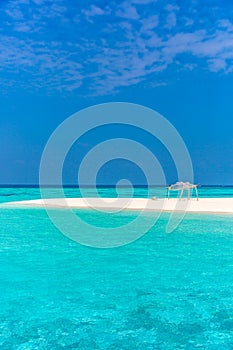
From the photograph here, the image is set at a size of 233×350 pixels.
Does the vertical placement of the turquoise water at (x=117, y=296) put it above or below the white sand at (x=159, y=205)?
Answer: below

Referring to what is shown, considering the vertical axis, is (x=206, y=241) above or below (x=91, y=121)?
below

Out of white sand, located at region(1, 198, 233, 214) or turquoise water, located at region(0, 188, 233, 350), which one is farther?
white sand, located at region(1, 198, 233, 214)

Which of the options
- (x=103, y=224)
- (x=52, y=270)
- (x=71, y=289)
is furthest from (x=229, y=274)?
(x=103, y=224)

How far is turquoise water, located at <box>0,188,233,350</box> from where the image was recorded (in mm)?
5023

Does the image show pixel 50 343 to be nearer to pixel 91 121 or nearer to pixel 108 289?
pixel 108 289

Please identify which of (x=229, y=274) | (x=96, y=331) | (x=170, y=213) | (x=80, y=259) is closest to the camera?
(x=96, y=331)

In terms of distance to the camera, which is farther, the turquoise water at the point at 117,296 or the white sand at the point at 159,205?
the white sand at the point at 159,205

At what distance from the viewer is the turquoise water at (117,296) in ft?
16.5

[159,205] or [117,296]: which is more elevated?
[159,205]

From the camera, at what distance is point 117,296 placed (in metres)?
6.79

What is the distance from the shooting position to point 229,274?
27.5ft

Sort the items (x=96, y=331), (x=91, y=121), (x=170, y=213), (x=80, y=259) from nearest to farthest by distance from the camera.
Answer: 1. (x=96, y=331)
2. (x=80, y=259)
3. (x=170, y=213)
4. (x=91, y=121)

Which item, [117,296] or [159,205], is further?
[159,205]

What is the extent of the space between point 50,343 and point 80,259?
524 cm
